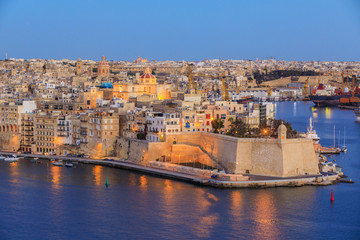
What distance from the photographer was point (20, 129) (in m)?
25.9

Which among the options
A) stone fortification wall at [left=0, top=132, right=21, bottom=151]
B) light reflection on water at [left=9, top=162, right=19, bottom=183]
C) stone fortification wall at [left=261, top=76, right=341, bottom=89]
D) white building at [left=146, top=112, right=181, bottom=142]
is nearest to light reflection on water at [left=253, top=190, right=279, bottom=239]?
white building at [left=146, top=112, right=181, bottom=142]

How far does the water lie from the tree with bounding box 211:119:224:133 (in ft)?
11.6

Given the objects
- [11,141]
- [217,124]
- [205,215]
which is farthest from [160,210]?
[11,141]

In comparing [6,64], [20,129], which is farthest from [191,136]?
[6,64]

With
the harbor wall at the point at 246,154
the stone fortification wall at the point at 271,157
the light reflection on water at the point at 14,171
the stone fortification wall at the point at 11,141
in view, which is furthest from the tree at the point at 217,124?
the stone fortification wall at the point at 11,141

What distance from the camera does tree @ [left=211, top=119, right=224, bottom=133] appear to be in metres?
23.5

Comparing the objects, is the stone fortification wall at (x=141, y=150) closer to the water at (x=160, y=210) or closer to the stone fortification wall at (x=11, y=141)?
the water at (x=160, y=210)

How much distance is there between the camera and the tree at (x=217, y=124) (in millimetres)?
23453

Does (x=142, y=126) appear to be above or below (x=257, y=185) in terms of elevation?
above

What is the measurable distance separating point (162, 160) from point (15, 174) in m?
4.47

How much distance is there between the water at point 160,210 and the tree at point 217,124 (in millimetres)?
3525

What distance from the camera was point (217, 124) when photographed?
23.5m

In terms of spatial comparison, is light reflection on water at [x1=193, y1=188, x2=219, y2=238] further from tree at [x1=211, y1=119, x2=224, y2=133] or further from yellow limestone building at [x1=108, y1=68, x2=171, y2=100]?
yellow limestone building at [x1=108, y1=68, x2=171, y2=100]

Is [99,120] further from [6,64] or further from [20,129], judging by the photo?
[6,64]
